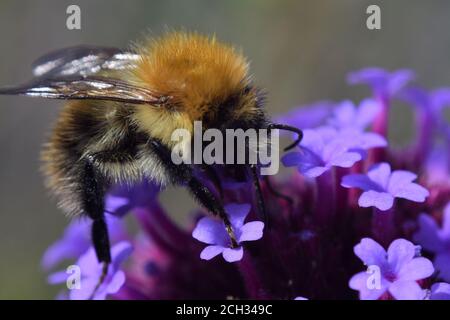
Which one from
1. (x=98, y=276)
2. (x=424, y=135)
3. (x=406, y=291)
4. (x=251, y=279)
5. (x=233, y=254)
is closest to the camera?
(x=406, y=291)

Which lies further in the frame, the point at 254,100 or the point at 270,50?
the point at 270,50

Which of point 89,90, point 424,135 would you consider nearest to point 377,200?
point 89,90

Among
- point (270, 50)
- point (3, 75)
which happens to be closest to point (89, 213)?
point (270, 50)

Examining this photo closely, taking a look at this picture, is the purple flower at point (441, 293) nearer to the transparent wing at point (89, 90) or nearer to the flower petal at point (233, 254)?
the flower petal at point (233, 254)

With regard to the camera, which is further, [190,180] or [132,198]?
[132,198]

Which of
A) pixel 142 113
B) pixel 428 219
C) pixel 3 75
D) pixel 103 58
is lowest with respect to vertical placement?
pixel 428 219

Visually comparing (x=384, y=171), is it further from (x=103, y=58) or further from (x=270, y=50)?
(x=270, y=50)

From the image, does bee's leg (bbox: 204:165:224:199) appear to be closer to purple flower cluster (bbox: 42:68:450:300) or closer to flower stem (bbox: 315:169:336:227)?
purple flower cluster (bbox: 42:68:450:300)

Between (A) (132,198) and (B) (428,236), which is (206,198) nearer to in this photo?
(A) (132,198)
